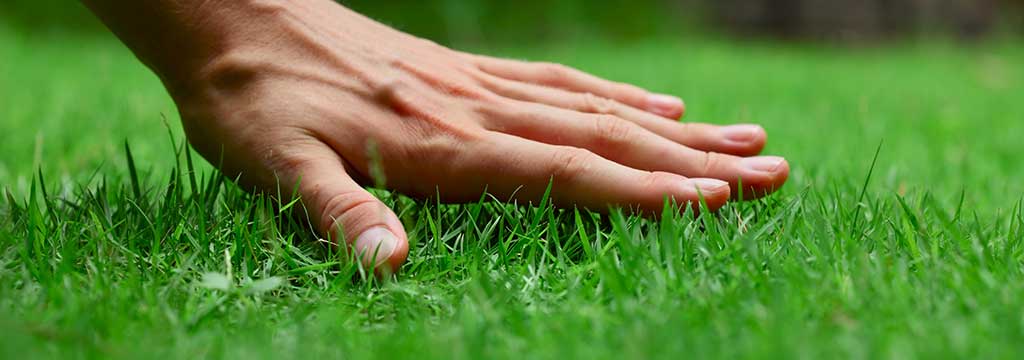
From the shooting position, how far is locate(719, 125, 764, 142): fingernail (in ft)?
5.32

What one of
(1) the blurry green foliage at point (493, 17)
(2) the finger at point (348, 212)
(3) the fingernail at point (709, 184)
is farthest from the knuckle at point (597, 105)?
(1) the blurry green foliage at point (493, 17)

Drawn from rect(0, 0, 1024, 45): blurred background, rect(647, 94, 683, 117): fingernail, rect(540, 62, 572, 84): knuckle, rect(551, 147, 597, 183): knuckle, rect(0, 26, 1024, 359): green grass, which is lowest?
rect(0, 0, 1024, 45): blurred background

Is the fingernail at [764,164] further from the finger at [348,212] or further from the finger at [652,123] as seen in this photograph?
the finger at [348,212]

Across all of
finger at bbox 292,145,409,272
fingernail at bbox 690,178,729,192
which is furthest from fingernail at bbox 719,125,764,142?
finger at bbox 292,145,409,272

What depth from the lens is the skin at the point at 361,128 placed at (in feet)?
4.58

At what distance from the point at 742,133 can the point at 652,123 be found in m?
0.17

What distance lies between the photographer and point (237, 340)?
1.03m

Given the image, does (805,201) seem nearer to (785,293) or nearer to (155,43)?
(785,293)

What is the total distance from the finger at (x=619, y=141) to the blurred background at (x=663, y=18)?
547 centimetres

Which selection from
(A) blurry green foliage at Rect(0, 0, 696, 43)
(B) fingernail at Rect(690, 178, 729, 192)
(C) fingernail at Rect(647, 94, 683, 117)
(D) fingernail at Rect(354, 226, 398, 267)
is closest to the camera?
(D) fingernail at Rect(354, 226, 398, 267)

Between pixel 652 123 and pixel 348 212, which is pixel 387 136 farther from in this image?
pixel 652 123

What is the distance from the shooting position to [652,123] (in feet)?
5.51

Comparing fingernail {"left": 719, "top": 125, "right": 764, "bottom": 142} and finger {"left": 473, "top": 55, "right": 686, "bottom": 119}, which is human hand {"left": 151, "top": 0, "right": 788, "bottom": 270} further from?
finger {"left": 473, "top": 55, "right": 686, "bottom": 119}

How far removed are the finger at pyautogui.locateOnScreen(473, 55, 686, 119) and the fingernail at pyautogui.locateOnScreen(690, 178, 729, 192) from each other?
0.44 meters
